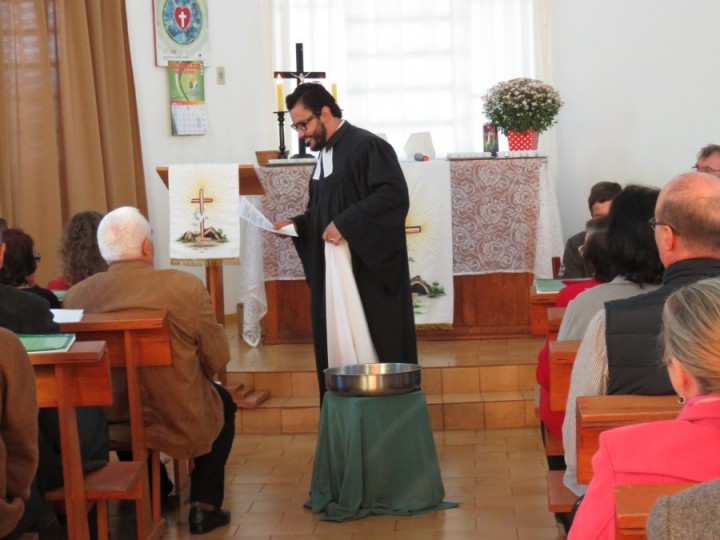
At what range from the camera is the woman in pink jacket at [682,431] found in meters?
1.65

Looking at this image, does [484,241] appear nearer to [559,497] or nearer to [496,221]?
[496,221]

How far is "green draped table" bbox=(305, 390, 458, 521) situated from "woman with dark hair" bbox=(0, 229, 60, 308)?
116cm

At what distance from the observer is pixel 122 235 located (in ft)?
13.3

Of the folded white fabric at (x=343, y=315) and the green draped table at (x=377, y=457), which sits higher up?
the folded white fabric at (x=343, y=315)

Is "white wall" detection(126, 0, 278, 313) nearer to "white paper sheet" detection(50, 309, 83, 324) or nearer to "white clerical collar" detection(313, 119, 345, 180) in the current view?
"white clerical collar" detection(313, 119, 345, 180)

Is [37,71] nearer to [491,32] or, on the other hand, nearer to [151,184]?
[151,184]

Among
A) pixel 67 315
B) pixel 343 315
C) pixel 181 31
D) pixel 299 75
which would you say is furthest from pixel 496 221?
pixel 67 315

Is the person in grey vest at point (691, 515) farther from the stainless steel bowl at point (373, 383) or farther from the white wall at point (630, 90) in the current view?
the white wall at point (630, 90)

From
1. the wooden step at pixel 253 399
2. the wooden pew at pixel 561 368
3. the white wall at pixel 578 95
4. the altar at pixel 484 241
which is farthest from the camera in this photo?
the white wall at pixel 578 95

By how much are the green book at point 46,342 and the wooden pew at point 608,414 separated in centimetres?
146

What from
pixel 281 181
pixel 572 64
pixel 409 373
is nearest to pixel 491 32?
pixel 572 64

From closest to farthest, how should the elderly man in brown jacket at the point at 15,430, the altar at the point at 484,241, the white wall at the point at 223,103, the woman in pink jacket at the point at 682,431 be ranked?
the woman in pink jacket at the point at 682,431, the elderly man in brown jacket at the point at 15,430, the altar at the point at 484,241, the white wall at the point at 223,103

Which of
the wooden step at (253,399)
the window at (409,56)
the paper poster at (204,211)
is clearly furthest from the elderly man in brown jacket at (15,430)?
the window at (409,56)

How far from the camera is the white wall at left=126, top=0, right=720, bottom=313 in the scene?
7.51 metres
